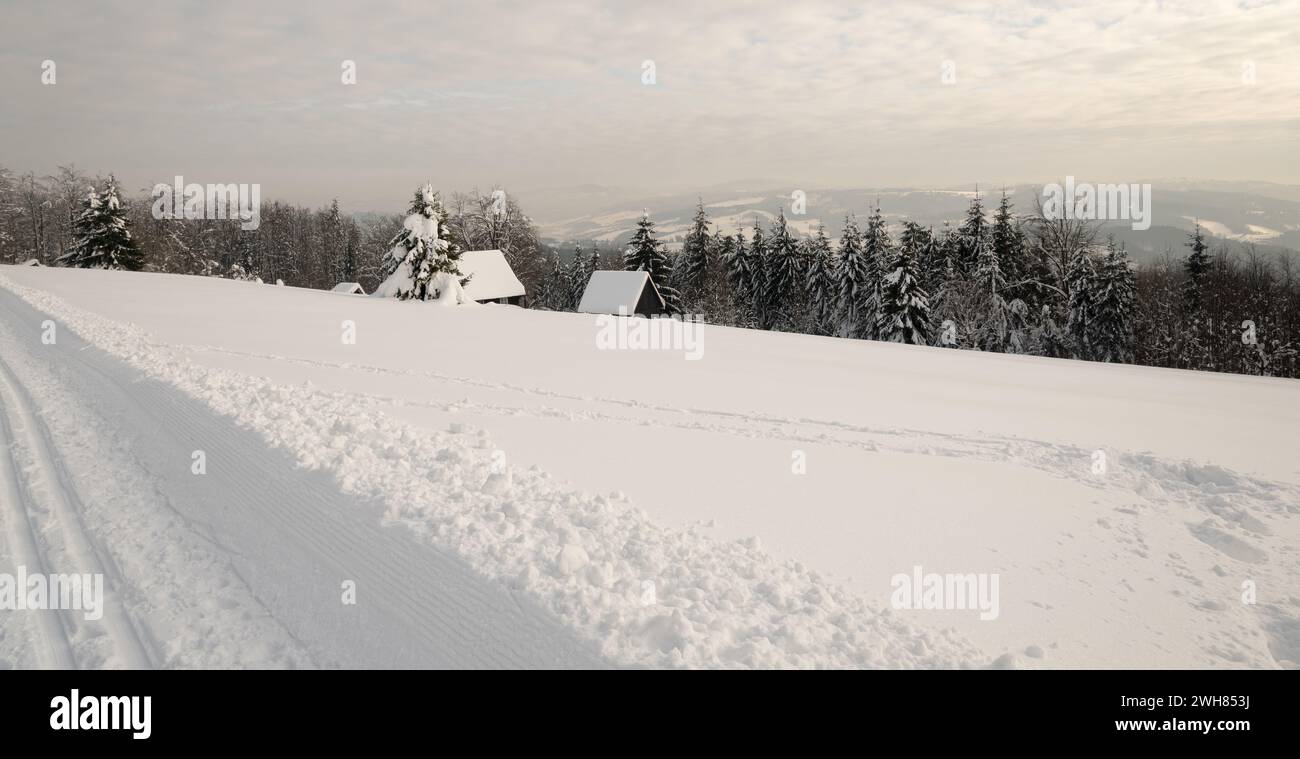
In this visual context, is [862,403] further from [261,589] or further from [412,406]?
[261,589]

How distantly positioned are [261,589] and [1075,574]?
251 inches

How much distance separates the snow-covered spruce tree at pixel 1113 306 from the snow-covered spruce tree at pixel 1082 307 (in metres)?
0.22

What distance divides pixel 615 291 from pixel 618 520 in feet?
128

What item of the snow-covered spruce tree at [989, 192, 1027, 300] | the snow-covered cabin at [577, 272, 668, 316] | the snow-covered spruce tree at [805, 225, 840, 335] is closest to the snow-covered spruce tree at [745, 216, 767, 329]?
the snow-covered spruce tree at [805, 225, 840, 335]

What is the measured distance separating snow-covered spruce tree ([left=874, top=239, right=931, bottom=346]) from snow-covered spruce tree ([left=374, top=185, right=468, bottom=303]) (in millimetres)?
25292

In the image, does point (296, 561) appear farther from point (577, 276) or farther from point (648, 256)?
point (577, 276)

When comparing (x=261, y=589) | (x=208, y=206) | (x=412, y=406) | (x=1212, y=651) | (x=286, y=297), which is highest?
(x=208, y=206)

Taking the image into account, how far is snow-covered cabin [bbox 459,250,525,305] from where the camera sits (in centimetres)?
4325

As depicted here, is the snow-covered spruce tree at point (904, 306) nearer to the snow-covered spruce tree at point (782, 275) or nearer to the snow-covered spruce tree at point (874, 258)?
the snow-covered spruce tree at point (874, 258)

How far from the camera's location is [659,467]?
24.4ft

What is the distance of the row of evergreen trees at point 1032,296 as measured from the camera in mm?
38000

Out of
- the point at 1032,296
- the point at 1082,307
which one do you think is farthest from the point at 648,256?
the point at 1082,307

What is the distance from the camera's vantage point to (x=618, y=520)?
18.2 feet

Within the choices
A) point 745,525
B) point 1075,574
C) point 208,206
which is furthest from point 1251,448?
point 208,206
